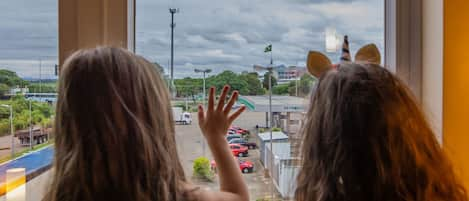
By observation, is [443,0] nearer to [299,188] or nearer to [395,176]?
[395,176]

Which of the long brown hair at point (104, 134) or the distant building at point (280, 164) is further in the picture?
the distant building at point (280, 164)

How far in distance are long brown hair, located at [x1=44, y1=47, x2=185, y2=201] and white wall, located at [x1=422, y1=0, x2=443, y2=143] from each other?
2.41 ft

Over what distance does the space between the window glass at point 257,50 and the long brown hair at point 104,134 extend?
1.29 feet

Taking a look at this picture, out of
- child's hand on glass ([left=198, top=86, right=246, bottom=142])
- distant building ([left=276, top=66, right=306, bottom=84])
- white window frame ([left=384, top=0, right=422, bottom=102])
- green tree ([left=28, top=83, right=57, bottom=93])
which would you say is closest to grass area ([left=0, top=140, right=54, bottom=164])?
green tree ([left=28, top=83, right=57, bottom=93])

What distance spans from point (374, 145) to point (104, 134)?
0.54m

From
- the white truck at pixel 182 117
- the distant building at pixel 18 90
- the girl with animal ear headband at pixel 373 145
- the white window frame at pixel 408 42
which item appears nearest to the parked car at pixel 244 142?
the white truck at pixel 182 117

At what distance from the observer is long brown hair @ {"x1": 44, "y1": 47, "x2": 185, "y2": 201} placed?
0.74m

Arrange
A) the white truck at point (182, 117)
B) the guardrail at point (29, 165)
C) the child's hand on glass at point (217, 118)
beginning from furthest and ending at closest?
the white truck at point (182, 117) → the guardrail at point (29, 165) → the child's hand on glass at point (217, 118)

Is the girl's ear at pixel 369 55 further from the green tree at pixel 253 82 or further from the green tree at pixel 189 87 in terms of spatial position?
the green tree at pixel 189 87

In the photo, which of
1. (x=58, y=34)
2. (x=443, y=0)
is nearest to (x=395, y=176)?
(x=443, y=0)

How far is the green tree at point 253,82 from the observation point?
1180mm

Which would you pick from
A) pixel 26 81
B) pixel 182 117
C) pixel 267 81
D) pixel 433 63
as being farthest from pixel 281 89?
pixel 26 81

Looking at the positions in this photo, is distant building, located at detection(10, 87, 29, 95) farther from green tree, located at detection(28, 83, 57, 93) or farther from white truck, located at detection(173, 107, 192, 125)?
white truck, located at detection(173, 107, 192, 125)

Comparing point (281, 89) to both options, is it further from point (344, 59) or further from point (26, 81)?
point (26, 81)
